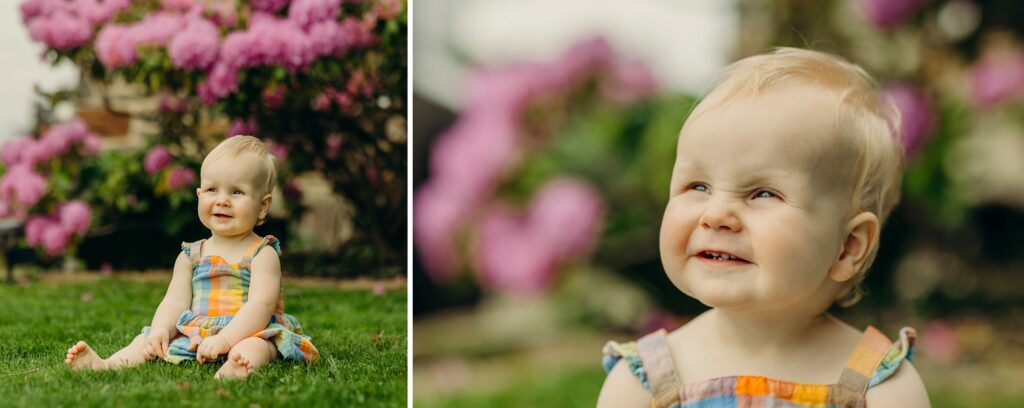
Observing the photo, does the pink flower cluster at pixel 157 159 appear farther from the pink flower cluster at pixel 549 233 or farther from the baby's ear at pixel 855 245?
the baby's ear at pixel 855 245

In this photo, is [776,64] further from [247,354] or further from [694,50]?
[694,50]

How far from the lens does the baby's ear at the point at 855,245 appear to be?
1.98 metres

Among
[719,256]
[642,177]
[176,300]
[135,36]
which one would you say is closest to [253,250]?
[176,300]

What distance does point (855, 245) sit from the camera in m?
2.00

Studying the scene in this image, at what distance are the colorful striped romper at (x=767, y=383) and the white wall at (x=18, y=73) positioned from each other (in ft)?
9.47

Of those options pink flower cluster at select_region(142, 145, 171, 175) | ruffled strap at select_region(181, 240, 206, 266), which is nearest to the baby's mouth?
ruffled strap at select_region(181, 240, 206, 266)

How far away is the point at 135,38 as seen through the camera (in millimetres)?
3877

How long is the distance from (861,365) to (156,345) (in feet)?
5.06

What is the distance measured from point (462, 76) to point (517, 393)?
1072 mm

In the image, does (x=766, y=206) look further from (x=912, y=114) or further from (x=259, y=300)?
(x=912, y=114)

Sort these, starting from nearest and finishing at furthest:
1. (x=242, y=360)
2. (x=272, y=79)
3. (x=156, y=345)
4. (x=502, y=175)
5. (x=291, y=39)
→ (x=242, y=360), (x=156, y=345), (x=502, y=175), (x=291, y=39), (x=272, y=79)

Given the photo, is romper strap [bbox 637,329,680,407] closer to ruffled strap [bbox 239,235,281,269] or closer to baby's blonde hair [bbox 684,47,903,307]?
baby's blonde hair [bbox 684,47,903,307]

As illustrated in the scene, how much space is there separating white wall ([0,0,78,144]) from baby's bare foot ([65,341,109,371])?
1.87 metres

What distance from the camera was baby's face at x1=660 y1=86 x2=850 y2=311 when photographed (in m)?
1.93
